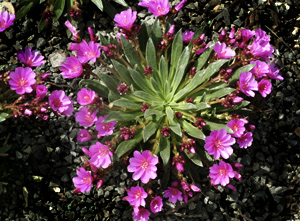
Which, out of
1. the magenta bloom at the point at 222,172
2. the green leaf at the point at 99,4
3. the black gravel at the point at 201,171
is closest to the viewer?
the magenta bloom at the point at 222,172

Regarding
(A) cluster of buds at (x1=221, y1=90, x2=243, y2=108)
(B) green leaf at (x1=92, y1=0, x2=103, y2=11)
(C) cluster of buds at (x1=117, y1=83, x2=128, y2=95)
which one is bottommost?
(C) cluster of buds at (x1=117, y1=83, x2=128, y2=95)

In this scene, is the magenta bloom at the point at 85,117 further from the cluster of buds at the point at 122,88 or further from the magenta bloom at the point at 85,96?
the cluster of buds at the point at 122,88

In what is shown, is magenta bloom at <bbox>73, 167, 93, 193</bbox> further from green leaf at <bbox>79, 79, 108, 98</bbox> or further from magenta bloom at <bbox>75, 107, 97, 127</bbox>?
green leaf at <bbox>79, 79, 108, 98</bbox>

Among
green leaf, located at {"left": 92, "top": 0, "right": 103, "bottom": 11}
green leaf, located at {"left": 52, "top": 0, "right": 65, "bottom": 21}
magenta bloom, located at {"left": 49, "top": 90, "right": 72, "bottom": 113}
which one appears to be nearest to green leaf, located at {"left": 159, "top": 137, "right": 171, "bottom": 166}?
magenta bloom, located at {"left": 49, "top": 90, "right": 72, "bottom": 113}

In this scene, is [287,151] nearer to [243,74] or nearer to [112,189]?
[243,74]

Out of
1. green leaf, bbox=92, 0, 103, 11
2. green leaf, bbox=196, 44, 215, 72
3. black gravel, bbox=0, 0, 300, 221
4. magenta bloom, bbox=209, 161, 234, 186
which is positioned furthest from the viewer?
green leaf, bbox=92, 0, 103, 11

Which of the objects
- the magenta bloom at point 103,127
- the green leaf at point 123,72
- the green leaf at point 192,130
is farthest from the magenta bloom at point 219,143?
the green leaf at point 123,72
